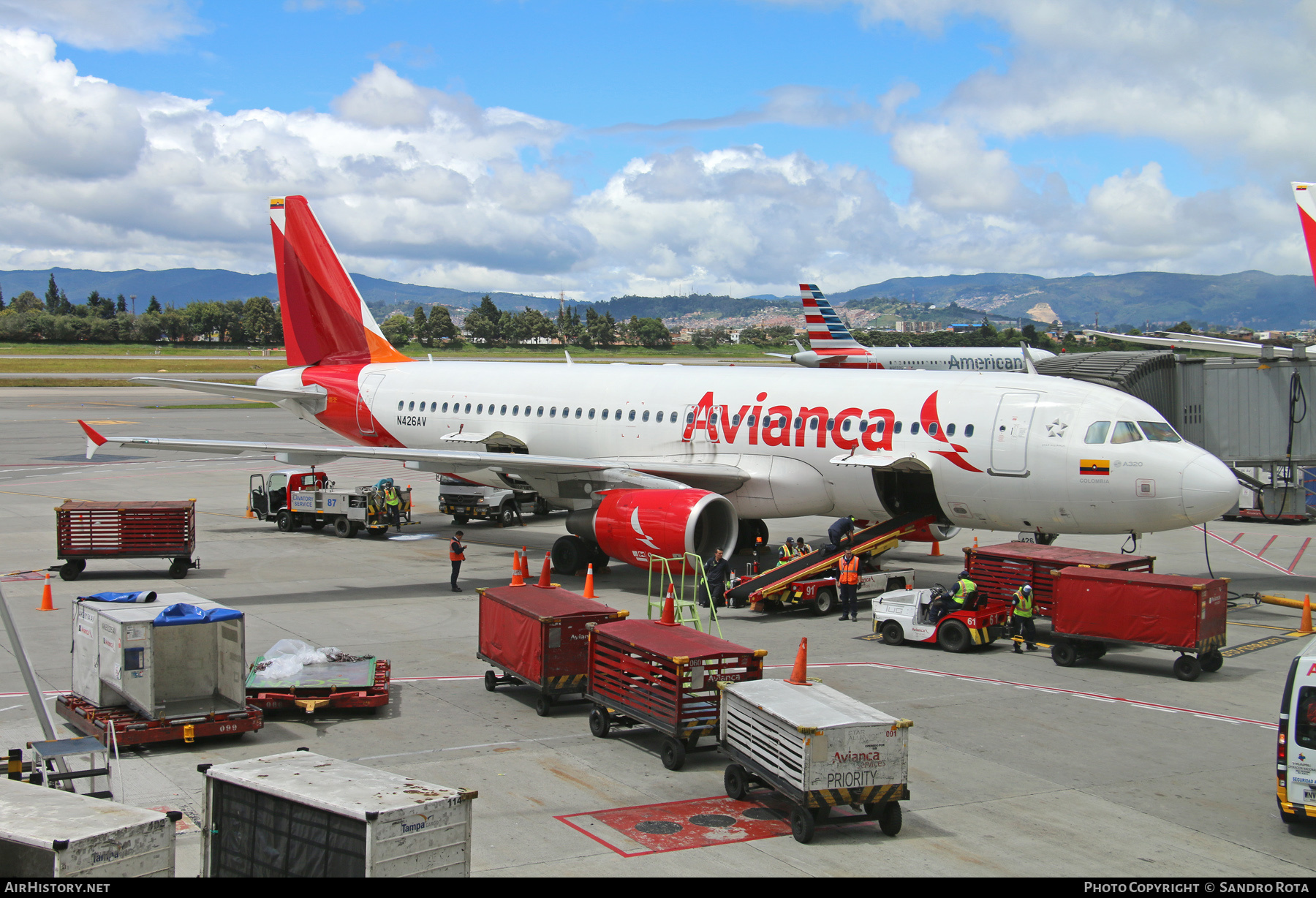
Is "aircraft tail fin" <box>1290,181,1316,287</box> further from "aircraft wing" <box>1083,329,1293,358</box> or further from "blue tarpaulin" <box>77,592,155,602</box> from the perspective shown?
"blue tarpaulin" <box>77,592,155,602</box>

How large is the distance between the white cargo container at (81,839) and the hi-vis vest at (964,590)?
52.6ft

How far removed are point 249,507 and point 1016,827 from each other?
97.4 feet

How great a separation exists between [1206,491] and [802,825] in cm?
1406

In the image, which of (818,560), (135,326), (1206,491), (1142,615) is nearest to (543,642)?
(818,560)

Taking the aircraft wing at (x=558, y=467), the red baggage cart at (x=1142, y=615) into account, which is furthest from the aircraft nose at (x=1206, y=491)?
the aircraft wing at (x=558, y=467)

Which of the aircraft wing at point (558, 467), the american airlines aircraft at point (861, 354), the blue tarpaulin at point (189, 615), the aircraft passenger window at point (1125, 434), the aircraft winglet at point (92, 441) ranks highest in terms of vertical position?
the american airlines aircraft at point (861, 354)

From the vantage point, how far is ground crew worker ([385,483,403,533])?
33.5 metres

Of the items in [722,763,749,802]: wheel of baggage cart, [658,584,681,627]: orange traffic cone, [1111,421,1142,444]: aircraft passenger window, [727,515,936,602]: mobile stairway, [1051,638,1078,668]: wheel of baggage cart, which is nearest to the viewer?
[722,763,749,802]: wheel of baggage cart

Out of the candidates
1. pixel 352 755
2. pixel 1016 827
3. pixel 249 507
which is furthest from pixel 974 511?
pixel 249 507

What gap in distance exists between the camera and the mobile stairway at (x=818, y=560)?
77.7ft

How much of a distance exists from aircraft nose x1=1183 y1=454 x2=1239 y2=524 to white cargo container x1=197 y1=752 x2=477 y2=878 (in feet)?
58.1

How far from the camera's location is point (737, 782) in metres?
13.1

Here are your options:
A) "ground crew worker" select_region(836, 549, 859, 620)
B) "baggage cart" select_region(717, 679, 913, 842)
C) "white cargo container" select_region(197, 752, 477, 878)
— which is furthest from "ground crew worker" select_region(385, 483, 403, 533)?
"white cargo container" select_region(197, 752, 477, 878)

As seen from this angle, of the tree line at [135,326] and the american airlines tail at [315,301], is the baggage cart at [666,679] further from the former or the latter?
the tree line at [135,326]
